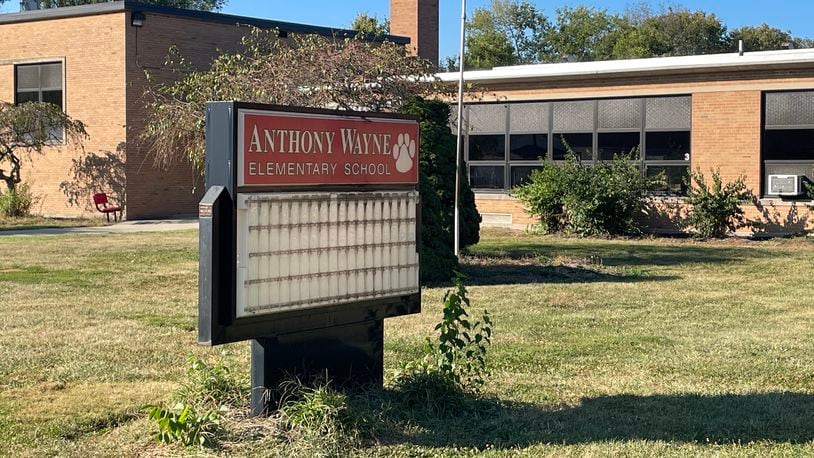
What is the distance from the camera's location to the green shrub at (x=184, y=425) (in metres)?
6.39

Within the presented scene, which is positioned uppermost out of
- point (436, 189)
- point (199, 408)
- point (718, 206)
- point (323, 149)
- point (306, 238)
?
point (323, 149)

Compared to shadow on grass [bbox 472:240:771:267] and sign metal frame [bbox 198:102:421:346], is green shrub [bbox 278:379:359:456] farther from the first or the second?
shadow on grass [bbox 472:240:771:267]

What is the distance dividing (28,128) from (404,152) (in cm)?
2494

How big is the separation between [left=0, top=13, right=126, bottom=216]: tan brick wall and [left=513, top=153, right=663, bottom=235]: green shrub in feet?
41.2

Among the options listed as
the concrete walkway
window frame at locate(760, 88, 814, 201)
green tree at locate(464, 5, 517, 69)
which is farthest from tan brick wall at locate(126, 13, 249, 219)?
green tree at locate(464, 5, 517, 69)

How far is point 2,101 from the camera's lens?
32.2 metres

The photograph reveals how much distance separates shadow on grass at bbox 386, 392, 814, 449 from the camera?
6.91 meters

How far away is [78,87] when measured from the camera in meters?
31.5

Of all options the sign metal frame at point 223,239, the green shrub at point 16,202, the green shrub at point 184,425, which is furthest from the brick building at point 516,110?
the green shrub at point 184,425

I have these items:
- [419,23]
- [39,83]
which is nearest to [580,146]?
[39,83]

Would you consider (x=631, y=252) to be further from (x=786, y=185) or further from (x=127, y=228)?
(x=127, y=228)

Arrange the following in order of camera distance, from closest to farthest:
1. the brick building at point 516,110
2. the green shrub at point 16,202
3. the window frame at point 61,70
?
the brick building at point 516,110 < the green shrub at point 16,202 < the window frame at point 61,70

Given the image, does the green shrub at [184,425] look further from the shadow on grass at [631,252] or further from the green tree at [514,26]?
the green tree at [514,26]

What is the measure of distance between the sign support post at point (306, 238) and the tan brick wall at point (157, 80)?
23332mm
